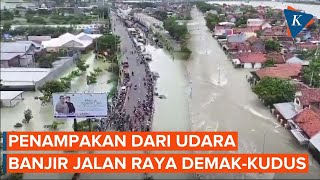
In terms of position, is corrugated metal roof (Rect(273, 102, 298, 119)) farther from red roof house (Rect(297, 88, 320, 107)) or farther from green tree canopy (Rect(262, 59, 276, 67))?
green tree canopy (Rect(262, 59, 276, 67))

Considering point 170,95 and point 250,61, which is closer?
point 170,95

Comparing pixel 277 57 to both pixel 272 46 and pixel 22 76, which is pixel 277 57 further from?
pixel 22 76

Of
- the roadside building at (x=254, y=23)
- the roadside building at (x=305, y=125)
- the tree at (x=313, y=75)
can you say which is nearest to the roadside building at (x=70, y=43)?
the tree at (x=313, y=75)

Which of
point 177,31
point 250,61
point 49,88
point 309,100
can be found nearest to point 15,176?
point 49,88

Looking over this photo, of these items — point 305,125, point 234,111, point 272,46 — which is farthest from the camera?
point 272,46

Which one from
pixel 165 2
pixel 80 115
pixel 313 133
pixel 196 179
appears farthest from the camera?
pixel 165 2

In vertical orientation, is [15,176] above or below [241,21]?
below

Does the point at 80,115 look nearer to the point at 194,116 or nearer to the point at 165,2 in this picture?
the point at 194,116

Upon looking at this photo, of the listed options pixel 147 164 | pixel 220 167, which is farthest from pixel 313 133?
pixel 147 164
